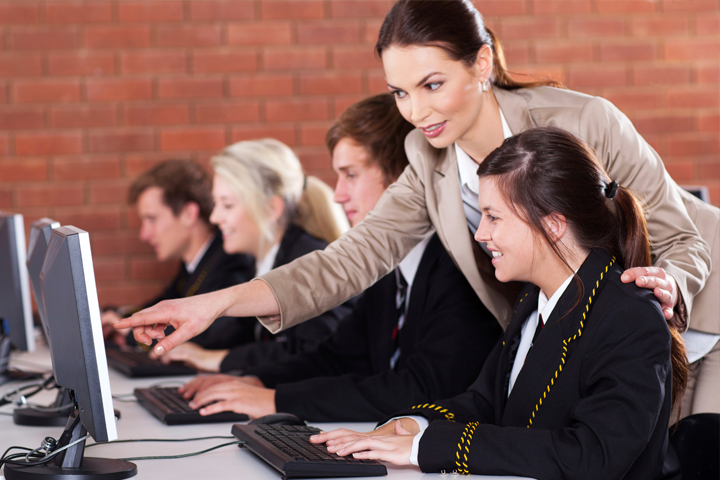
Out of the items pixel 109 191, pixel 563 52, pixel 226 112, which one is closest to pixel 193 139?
pixel 226 112

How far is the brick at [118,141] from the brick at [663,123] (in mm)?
2124

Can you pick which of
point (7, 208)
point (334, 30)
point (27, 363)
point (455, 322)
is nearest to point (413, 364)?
point (455, 322)

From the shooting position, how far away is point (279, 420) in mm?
1384

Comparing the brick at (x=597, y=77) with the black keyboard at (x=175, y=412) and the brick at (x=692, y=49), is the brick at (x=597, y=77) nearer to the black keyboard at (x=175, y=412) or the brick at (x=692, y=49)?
the brick at (x=692, y=49)

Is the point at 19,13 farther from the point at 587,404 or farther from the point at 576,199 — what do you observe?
the point at 587,404

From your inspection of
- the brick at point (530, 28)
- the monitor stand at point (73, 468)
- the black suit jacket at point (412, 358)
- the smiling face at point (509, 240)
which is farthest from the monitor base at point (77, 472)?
the brick at point (530, 28)

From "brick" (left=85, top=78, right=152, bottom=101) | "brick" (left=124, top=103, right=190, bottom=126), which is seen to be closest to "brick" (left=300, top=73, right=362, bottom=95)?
"brick" (left=124, top=103, right=190, bottom=126)

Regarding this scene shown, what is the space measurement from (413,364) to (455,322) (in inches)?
5.0

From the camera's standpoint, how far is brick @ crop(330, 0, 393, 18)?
313 cm

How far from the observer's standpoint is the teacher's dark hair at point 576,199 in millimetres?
1222

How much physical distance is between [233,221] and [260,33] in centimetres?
95

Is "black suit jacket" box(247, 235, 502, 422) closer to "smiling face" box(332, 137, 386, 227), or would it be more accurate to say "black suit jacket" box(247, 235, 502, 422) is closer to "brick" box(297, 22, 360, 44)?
"smiling face" box(332, 137, 386, 227)

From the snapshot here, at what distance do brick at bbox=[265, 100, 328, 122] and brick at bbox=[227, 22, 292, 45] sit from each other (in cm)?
25

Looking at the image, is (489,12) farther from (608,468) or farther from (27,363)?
(608,468)
